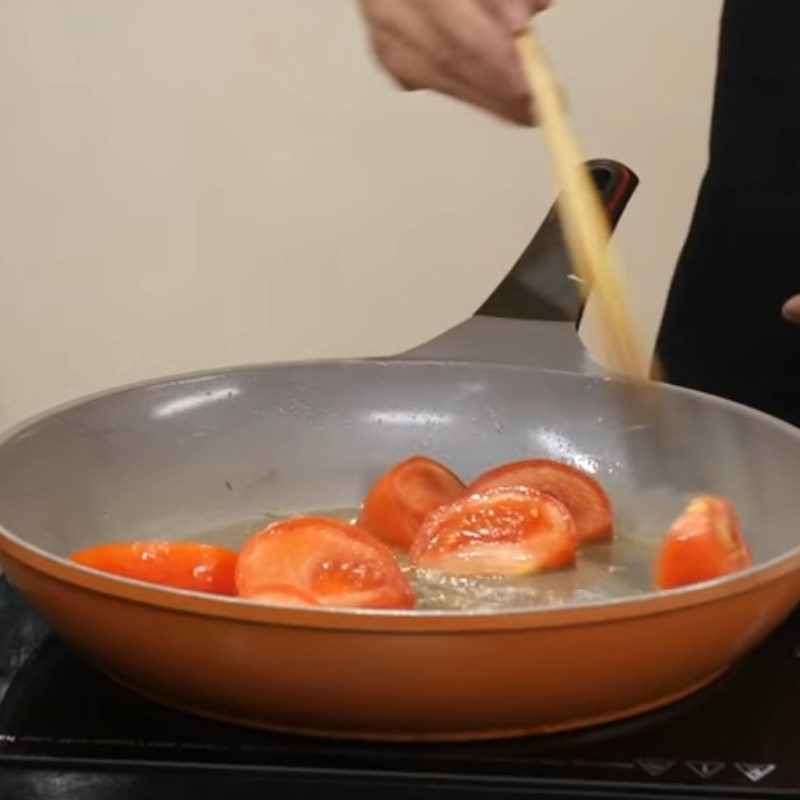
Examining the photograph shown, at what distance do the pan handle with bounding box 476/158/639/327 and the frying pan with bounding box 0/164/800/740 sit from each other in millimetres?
38

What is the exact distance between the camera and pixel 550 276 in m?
0.90

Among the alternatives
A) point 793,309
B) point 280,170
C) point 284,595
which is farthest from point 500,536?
point 280,170

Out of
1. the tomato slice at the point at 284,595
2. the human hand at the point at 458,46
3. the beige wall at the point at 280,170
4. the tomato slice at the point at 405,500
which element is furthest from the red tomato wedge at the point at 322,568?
the beige wall at the point at 280,170

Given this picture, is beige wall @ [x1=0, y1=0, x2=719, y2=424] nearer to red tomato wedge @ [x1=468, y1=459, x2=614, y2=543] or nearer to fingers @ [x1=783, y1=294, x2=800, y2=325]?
fingers @ [x1=783, y1=294, x2=800, y2=325]

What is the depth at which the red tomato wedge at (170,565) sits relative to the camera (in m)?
0.63

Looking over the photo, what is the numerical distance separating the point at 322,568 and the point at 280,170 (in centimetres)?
84

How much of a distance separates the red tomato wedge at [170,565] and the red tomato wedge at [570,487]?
0.17m

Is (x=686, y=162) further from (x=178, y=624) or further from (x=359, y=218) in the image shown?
(x=178, y=624)

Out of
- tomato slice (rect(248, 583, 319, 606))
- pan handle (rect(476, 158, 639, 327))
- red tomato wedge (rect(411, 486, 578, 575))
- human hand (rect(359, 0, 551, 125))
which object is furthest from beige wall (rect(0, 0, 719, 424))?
tomato slice (rect(248, 583, 319, 606))

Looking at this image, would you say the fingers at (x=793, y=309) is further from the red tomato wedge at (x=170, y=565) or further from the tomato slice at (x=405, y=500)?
the red tomato wedge at (x=170, y=565)

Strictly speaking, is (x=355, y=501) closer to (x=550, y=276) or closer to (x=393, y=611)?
(x=550, y=276)

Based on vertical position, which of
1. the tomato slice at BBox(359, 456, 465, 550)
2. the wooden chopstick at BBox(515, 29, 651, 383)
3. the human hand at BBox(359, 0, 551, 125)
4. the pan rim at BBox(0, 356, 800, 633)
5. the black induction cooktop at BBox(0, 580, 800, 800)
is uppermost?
the human hand at BBox(359, 0, 551, 125)

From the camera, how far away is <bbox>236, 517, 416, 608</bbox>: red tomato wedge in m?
0.61

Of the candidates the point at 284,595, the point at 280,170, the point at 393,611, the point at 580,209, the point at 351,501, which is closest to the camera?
the point at 393,611
